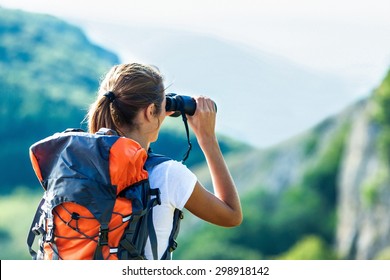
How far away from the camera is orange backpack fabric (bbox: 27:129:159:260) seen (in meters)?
2.13

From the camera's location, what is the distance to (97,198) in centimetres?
212

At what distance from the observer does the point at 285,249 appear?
19.5 meters

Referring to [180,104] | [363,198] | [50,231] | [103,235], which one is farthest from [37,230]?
[363,198]

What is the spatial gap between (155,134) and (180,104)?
0.45 feet

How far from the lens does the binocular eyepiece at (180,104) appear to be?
2.44 metres

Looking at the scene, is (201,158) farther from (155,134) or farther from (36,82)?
(155,134)

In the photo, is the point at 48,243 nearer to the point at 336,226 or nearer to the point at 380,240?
the point at 380,240

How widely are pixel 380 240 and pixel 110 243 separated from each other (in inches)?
553

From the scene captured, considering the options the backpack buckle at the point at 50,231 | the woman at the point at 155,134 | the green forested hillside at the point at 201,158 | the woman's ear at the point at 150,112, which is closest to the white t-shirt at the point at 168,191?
the woman at the point at 155,134

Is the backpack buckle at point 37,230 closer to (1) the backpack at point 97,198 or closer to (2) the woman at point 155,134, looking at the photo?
(1) the backpack at point 97,198

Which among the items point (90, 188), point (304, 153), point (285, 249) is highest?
point (90, 188)
